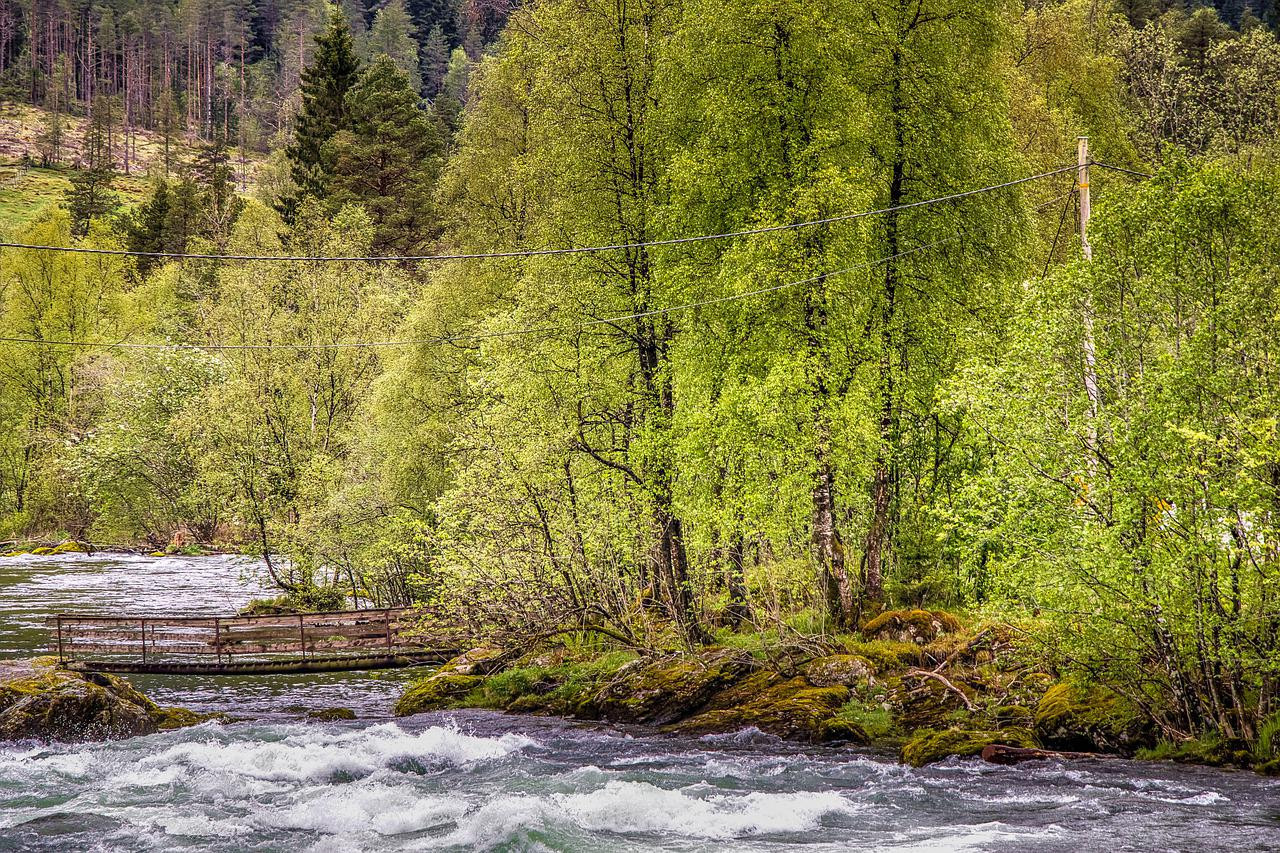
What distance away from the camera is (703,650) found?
71.8 feet

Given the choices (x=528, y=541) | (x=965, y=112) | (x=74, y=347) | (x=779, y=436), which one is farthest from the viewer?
(x=74, y=347)

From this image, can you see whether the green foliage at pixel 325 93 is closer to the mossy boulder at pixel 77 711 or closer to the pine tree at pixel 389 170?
the pine tree at pixel 389 170

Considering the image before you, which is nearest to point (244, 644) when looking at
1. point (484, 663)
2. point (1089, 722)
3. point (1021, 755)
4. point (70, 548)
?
point (484, 663)

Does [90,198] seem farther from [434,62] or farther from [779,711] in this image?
[434,62]

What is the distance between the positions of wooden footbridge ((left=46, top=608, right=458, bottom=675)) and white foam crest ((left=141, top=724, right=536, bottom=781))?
7.21m

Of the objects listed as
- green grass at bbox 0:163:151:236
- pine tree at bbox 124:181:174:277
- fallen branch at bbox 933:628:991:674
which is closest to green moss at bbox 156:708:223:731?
fallen branch at bbox 933:628:991:674

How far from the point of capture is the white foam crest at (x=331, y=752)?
17375 millimetres

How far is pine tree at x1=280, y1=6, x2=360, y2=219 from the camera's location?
6681 centimetres

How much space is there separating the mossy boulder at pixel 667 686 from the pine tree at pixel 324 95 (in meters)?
52.4

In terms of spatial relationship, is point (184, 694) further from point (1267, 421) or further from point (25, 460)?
point (25, 460)

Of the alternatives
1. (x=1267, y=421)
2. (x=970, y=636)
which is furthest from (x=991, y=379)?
(x=970, y=636)

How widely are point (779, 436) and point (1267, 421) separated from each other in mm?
8597

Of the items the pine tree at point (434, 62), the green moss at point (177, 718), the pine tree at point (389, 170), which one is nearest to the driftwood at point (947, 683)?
the green moss at point (177, 718)

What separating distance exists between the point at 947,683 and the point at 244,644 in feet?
63.0
